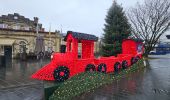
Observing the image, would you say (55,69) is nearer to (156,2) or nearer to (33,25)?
(156,2)

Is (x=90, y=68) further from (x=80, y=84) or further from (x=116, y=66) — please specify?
(x=116, y=66)

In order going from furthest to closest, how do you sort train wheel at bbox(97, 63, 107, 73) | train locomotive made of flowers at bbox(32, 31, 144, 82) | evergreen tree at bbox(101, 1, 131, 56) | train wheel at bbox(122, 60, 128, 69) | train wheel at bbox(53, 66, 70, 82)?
1. evergreen tree at bbox(101, 1, 131, 56)
2. train wheel at bbox(122, 60, 128, 69)
3. train wheel at bbox(97, 63, 107, 73)
4. train locomotive made of flowers at bbox(32, 31, 144, 82)
5. train wheel at bbox(53, 66, 70, 82)

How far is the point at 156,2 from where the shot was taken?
27.7m

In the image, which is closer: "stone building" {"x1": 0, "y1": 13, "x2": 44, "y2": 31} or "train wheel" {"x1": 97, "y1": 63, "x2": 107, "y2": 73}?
"train wheel" {"x1": 97, "y1": 63, "x2": 107, "y2": 73}

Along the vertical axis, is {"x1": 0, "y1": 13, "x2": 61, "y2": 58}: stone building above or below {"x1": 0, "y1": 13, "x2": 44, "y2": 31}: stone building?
below

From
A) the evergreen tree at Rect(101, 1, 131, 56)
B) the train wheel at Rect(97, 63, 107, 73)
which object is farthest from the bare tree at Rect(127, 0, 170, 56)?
the train wheel at Rect(97, 63, 107, 73)

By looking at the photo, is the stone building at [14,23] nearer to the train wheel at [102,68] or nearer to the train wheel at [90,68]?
the train wheel at [102,68]

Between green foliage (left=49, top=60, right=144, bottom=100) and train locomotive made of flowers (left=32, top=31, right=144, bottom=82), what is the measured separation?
0.58 m

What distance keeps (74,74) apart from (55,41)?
26681 millimetres

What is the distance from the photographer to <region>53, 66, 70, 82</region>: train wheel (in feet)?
32.2

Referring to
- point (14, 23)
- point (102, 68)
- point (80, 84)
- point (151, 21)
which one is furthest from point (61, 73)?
point (14, 23)

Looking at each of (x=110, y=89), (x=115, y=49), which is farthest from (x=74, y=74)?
(x=115, y=49)

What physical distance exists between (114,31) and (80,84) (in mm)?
12434

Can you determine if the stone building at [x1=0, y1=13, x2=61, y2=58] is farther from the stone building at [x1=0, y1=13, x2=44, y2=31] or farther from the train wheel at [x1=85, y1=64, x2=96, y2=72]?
the train wheel at [x1=85, y1=64, x2=96, y2=72]
